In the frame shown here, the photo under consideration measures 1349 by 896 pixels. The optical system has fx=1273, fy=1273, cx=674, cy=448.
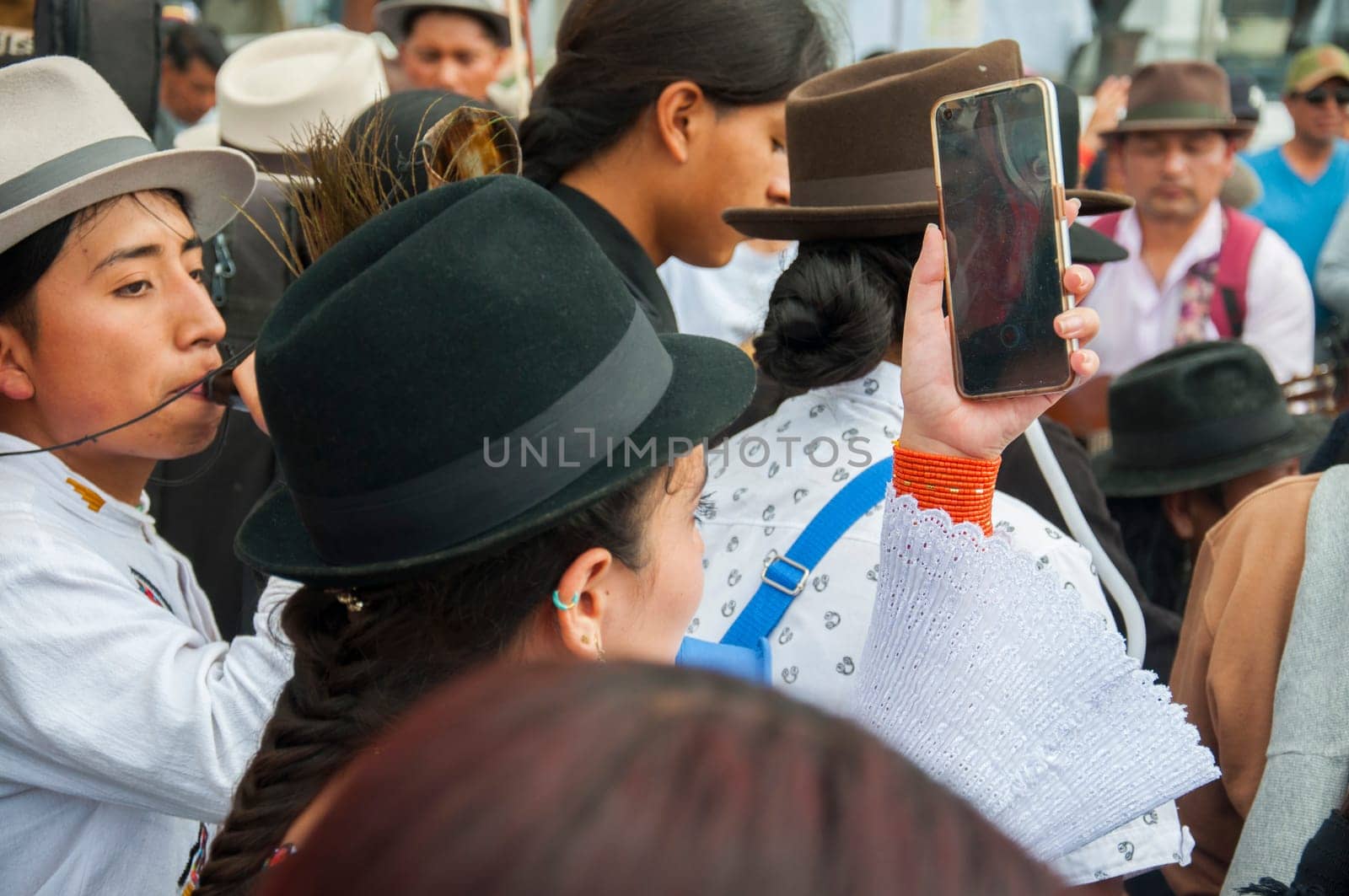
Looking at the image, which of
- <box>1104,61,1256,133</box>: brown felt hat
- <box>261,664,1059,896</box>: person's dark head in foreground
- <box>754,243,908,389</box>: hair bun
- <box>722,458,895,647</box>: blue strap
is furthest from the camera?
<box>1104,61,1256,133</box>: brown felt hat

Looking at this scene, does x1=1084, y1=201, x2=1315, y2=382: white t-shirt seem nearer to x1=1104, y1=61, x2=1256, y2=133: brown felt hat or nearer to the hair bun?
x1=1104, y1=61, x2=1256, y2=133: brown felt hat

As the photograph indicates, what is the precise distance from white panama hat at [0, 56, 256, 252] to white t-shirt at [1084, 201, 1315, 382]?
2853mm

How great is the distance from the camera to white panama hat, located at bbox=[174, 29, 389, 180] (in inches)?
128

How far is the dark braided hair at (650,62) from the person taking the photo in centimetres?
234

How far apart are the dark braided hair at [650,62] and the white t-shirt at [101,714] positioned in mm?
1188

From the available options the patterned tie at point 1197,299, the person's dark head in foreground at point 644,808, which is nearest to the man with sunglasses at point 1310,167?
the patterned tie at point 1197,299

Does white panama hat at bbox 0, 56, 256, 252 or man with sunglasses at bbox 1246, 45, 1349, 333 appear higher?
white panama hat at bbox 0, 56, 256, 252

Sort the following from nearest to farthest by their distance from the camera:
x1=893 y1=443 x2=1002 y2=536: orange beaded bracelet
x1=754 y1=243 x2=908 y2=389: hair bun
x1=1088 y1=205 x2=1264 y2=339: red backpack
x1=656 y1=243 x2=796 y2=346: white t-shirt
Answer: x1=893 y1=443 x2=1002 y2=536: orange beaded bracelet, x1=754 y1=243 x2=908 y2=389: hair bun, x1=656 y1=243 x2=796 y2=346: white t-shirt, x1=1088 y1=205 x2=1264 y2=339: red backpack

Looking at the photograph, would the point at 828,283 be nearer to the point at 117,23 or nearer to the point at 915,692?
the point at 915,692

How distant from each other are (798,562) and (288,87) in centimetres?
247

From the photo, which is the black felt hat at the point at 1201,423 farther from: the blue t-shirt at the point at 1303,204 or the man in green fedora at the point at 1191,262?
the blue t-shirt at the point at 1303,204

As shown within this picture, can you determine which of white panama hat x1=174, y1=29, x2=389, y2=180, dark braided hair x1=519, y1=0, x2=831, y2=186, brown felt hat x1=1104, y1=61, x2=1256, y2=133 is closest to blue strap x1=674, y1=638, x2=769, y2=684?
dark braided hair x1=519, y1=0, x2=831, y2=186

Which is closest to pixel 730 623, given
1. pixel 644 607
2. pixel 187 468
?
pixel 644 607

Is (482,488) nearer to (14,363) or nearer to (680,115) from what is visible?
(14,363)
